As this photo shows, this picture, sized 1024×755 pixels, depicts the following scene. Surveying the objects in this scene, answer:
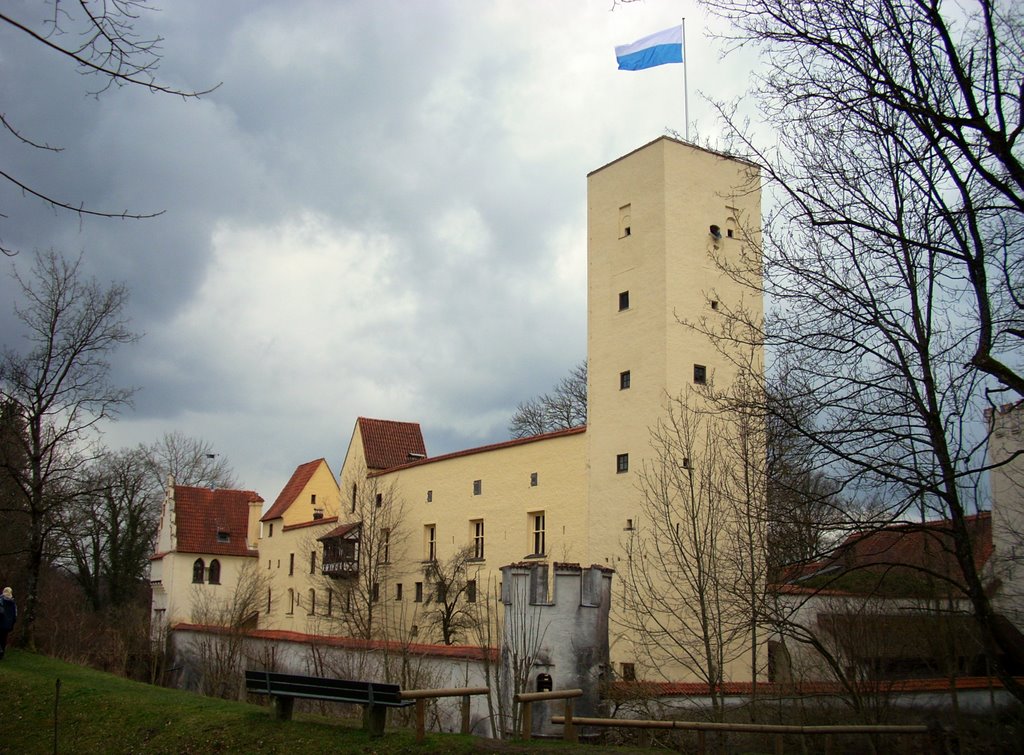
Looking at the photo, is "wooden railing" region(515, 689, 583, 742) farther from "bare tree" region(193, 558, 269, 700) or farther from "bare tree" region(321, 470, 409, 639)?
"bare tree" region(321, 470, 409, 639)

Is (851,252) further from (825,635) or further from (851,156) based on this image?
(825,635)

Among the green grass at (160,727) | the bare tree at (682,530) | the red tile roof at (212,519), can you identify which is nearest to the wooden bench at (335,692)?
the green grass at (160,727)

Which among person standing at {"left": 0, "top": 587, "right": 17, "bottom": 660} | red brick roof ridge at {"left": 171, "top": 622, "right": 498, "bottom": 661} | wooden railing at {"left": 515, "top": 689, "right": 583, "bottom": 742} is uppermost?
person standing at {"left": 0, "top": 587, "right": 17, "bottom": 660}

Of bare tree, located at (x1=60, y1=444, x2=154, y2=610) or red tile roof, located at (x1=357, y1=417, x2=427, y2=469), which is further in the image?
bare tree, located at (x1=60, y1=444, x2=154, y2=610)

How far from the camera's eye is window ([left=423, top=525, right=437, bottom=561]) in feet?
127

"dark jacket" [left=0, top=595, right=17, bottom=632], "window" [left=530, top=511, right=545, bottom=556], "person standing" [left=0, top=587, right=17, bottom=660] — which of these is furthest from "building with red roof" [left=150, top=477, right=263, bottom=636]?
"dark jacket" [left=0, top=595, right=17, bottom=632]

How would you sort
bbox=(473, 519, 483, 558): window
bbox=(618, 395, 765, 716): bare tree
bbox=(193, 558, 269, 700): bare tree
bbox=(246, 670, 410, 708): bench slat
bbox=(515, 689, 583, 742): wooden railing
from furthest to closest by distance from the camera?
bbox=(473, 519, 483, 558): window
bbox=(193, 558, 269, 700): bare tree
bbox=(618, 395, 765, 716): bare tree
bbox=(515, 689, 583, 742): wooden railing
bbox=(246, 670, 410, 708): bench slat

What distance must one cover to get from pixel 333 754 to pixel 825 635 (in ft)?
58.3

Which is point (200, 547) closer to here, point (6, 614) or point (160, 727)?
point (6, 614)

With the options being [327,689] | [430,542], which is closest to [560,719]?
[327,689]

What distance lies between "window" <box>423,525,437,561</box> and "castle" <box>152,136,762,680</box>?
78 mm

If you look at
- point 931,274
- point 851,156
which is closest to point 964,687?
point 931,274

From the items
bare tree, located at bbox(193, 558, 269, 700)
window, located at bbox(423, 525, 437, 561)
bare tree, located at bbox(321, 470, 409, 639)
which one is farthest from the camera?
bare tree, located at bbox(321, 470, 409, 639)

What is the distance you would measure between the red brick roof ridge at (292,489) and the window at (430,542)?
16834mm
